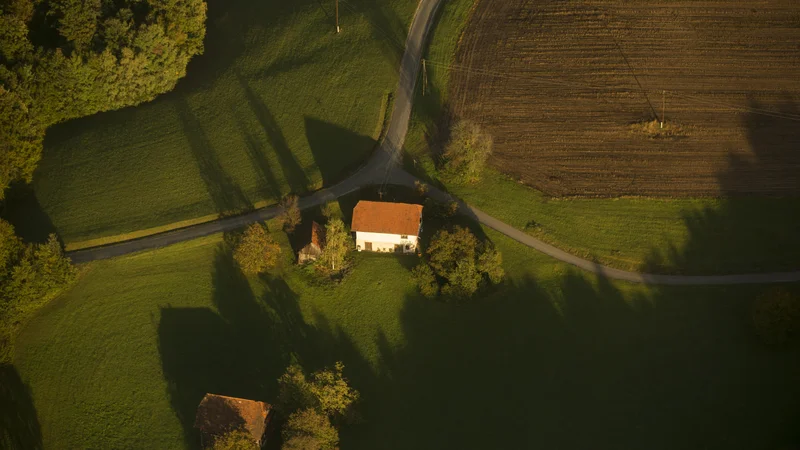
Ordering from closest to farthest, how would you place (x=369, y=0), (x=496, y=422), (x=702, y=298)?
1. (x=496, y=422)
2. (x=702, y=298)
3. (x=369, y=0)

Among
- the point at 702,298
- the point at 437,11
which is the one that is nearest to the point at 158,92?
the point at 437,11

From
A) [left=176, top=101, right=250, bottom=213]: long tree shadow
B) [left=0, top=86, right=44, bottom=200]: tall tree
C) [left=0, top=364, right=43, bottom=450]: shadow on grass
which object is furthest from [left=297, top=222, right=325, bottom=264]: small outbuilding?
[left=0, top=86, right=44, bottom=200]: tall tree

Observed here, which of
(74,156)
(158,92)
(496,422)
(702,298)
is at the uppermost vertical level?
(158,92)

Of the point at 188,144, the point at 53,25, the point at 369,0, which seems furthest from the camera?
the point at 369,0

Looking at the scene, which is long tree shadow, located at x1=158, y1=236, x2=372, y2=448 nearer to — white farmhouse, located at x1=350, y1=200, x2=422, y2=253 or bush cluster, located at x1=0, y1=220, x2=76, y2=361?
white farmhouse, located at x1=350, y1=200, x2=422, y2=253

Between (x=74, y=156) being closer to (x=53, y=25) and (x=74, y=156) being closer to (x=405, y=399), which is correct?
(x=53, y=25)

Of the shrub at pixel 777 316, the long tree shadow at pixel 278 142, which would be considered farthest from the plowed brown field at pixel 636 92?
the long tree shadow at pixel 278 142
